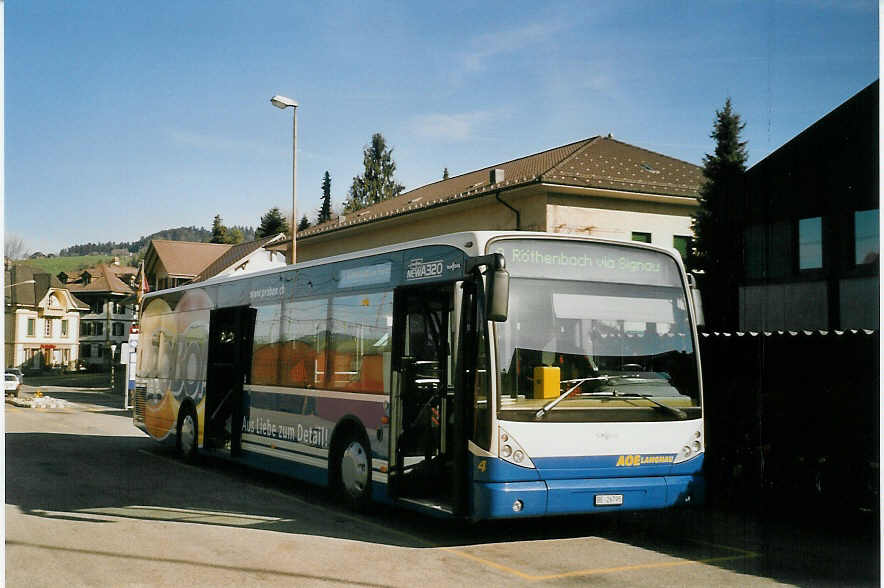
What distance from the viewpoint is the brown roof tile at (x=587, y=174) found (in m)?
28.0

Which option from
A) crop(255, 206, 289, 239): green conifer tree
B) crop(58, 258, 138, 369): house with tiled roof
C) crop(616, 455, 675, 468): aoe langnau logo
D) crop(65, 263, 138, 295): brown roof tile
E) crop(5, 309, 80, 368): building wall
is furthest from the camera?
crop(255, 206, 289, 239): green conifer tree

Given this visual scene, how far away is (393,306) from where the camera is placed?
9.90 metres

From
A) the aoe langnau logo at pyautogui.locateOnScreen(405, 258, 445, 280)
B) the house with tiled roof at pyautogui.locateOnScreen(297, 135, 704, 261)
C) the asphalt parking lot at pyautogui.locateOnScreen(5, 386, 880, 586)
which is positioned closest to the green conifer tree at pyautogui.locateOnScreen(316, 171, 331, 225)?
the house with tiled roof at pyautogui.locateOnScreen(297, 135, 704, 261)

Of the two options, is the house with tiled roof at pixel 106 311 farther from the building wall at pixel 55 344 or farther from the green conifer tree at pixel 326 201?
the green conifer tree at pixel 326 201

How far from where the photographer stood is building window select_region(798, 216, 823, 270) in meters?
20.0

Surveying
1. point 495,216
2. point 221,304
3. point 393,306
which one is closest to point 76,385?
point 495,216

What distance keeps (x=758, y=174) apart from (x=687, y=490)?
13180 millimetres

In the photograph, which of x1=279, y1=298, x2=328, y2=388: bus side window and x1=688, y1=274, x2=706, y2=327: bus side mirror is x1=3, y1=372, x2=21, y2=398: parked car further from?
x1=688, y1=274, x2=706, y2=327: bus side mirror

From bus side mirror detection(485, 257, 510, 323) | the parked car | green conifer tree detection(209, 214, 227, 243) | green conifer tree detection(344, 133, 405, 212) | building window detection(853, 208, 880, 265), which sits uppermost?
green conifer tree detection(209, 214, 227, 243)

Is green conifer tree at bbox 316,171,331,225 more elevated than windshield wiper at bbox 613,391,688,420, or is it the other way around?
green conifer tree at bbox 316,171,331,225

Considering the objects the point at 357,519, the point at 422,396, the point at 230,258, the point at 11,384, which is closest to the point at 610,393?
the point at 422,396

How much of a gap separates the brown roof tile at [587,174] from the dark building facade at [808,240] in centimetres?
471

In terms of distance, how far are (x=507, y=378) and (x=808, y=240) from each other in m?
14.1

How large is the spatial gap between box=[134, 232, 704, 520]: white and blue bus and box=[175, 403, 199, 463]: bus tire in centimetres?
424
